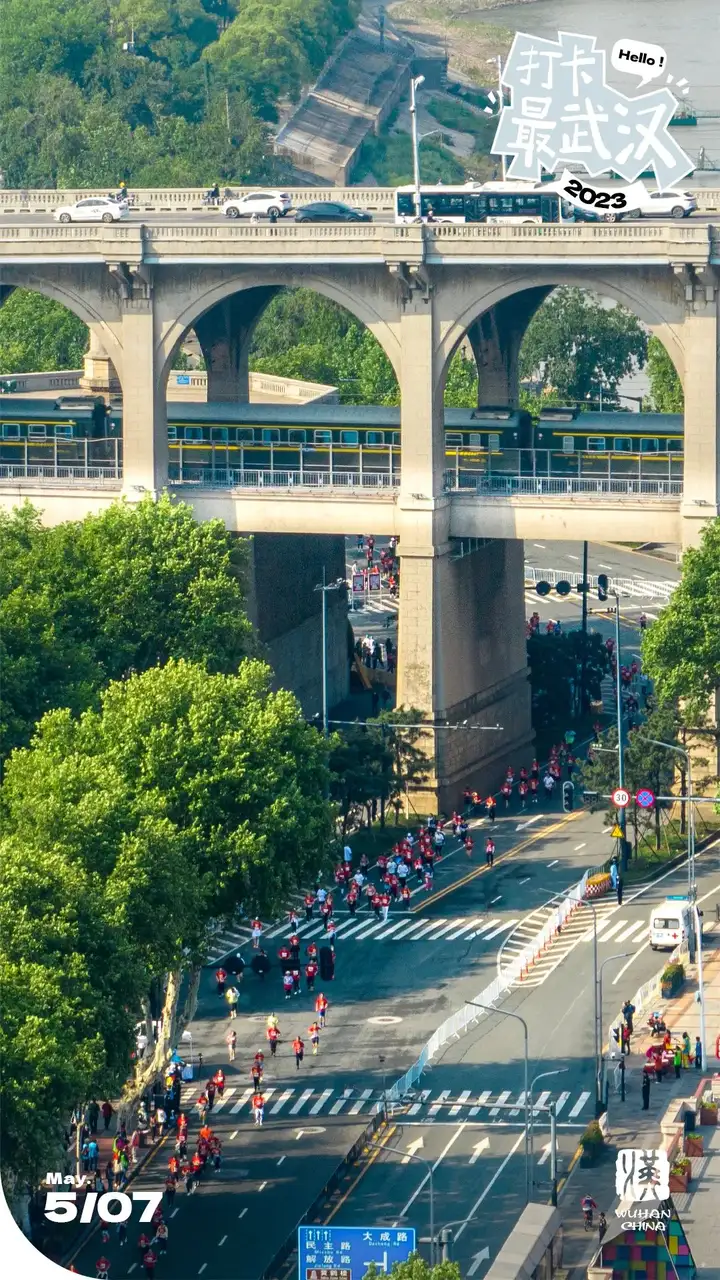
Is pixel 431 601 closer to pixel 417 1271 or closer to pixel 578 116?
pixel 578 116

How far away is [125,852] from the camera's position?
110562mm

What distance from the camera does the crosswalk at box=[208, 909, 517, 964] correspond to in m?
135

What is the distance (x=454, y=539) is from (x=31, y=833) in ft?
162

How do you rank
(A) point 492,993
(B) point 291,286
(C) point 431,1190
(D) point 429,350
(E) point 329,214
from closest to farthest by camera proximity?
(C) point 431,1190 < (A) point 492,993 < (D) point 429,350 < (B) point 291,286 < (E) point 329,214

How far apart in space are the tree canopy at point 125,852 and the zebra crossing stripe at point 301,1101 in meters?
6.77

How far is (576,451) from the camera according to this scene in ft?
513

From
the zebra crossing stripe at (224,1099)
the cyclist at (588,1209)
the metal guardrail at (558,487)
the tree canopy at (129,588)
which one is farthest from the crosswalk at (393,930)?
the cyclist at (588,1209)

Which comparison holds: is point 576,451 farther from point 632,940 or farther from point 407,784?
point 632,940

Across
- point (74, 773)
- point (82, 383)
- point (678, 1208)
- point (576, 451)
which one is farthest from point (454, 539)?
point (678, 1208)

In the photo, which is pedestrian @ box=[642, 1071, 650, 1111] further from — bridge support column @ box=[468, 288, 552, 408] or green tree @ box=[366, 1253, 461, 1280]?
bridge support column @ box=[468, 288, 552, 408]

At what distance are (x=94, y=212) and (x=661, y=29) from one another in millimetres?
40304

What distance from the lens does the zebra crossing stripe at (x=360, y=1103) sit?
11694cm

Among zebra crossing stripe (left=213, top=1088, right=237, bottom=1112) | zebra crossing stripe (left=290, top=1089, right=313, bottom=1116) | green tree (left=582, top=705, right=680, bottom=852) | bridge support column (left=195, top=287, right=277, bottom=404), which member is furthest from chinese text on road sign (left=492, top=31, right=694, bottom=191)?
zebra crossing stripe (left=213, top=1088, right=237, bottom=1112)

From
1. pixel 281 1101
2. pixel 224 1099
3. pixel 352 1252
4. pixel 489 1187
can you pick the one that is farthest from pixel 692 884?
pixel 352 1252
